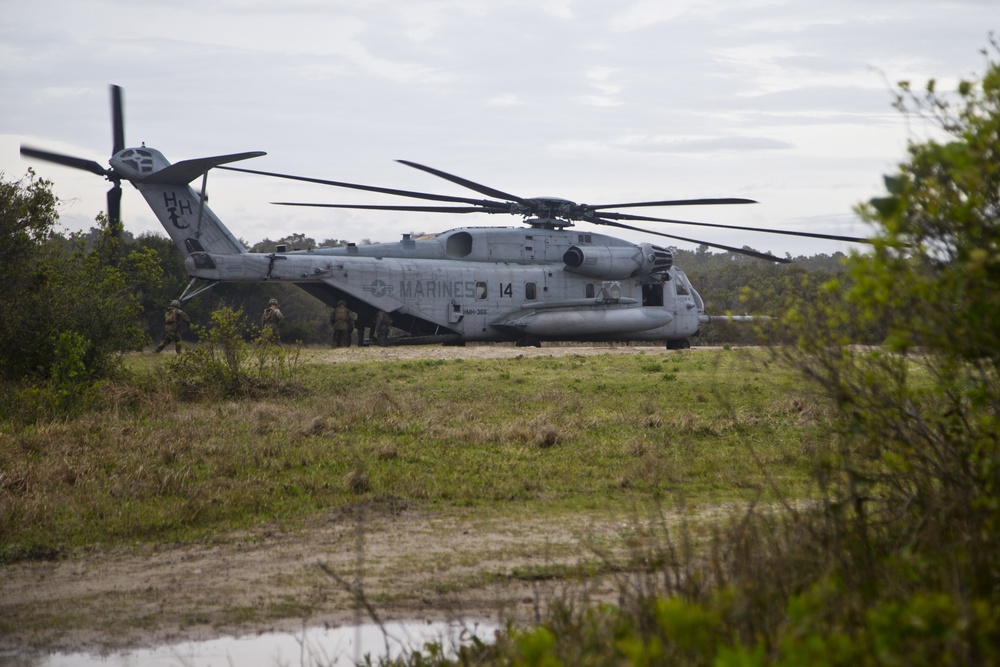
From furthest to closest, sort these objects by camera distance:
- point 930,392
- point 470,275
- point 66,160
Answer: point 470,275, point 66,160, point 930,392

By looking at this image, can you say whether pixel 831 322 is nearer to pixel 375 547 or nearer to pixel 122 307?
pixel 375 547

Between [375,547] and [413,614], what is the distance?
1840 millimetres

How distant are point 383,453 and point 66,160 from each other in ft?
44.0

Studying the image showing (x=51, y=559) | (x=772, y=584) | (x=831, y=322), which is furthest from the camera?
(x=51, y=559)

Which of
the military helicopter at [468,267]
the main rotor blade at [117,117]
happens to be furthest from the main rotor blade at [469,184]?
the main rotor blade at [117,117]

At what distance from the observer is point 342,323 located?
2806 cm

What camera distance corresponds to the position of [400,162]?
824 inches

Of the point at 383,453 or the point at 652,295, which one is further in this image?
the point at 652,295

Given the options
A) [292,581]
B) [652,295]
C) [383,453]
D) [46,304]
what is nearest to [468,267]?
[652,295]

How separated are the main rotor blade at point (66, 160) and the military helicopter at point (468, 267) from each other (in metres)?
0.04

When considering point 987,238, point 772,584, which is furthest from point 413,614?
point 987,238

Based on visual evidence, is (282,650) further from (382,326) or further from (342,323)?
(342,323)

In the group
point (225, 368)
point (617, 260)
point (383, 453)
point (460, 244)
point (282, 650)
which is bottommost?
point (282, 650)

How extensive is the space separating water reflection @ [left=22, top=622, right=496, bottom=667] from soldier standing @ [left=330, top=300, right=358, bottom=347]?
21.0 meters
